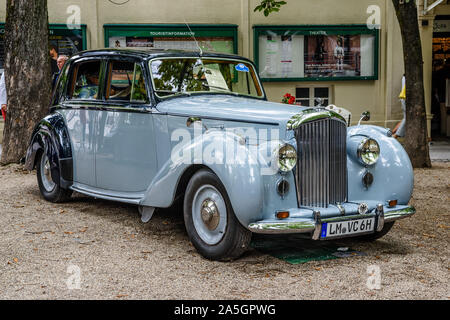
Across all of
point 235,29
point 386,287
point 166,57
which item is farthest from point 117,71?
point 235,29

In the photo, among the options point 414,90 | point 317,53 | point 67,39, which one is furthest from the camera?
point 317,53

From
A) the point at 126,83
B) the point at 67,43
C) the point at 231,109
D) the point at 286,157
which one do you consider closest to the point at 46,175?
the point at 126,83

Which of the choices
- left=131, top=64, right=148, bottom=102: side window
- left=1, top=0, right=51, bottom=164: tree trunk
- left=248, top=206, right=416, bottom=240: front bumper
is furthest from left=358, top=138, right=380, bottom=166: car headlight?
left=1, top=0, right=51, bottom=164: tree trunk

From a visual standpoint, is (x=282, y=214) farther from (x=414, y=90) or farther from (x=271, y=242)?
(x=414, y=90)

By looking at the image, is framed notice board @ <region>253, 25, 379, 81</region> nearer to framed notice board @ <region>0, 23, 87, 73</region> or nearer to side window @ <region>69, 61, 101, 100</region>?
framed notice board @ <region>0, 23, 87, 73</region>

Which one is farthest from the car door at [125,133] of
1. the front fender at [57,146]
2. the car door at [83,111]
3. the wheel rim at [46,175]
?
the wheel rim at [46,175]

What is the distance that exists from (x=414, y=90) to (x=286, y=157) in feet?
19.6

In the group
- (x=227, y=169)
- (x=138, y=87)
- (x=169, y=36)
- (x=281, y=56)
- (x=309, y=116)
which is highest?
(x=169, y=36)

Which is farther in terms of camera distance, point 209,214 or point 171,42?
point 171,42

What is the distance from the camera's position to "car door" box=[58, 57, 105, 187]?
627cm

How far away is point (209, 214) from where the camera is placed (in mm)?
4738

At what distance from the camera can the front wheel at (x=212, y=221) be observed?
4605 mm

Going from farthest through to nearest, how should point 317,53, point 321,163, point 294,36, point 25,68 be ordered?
1. point 317,53
2. point 294,36
3. point 25,68
4. point 321,163

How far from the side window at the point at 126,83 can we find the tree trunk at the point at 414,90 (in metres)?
5.39
